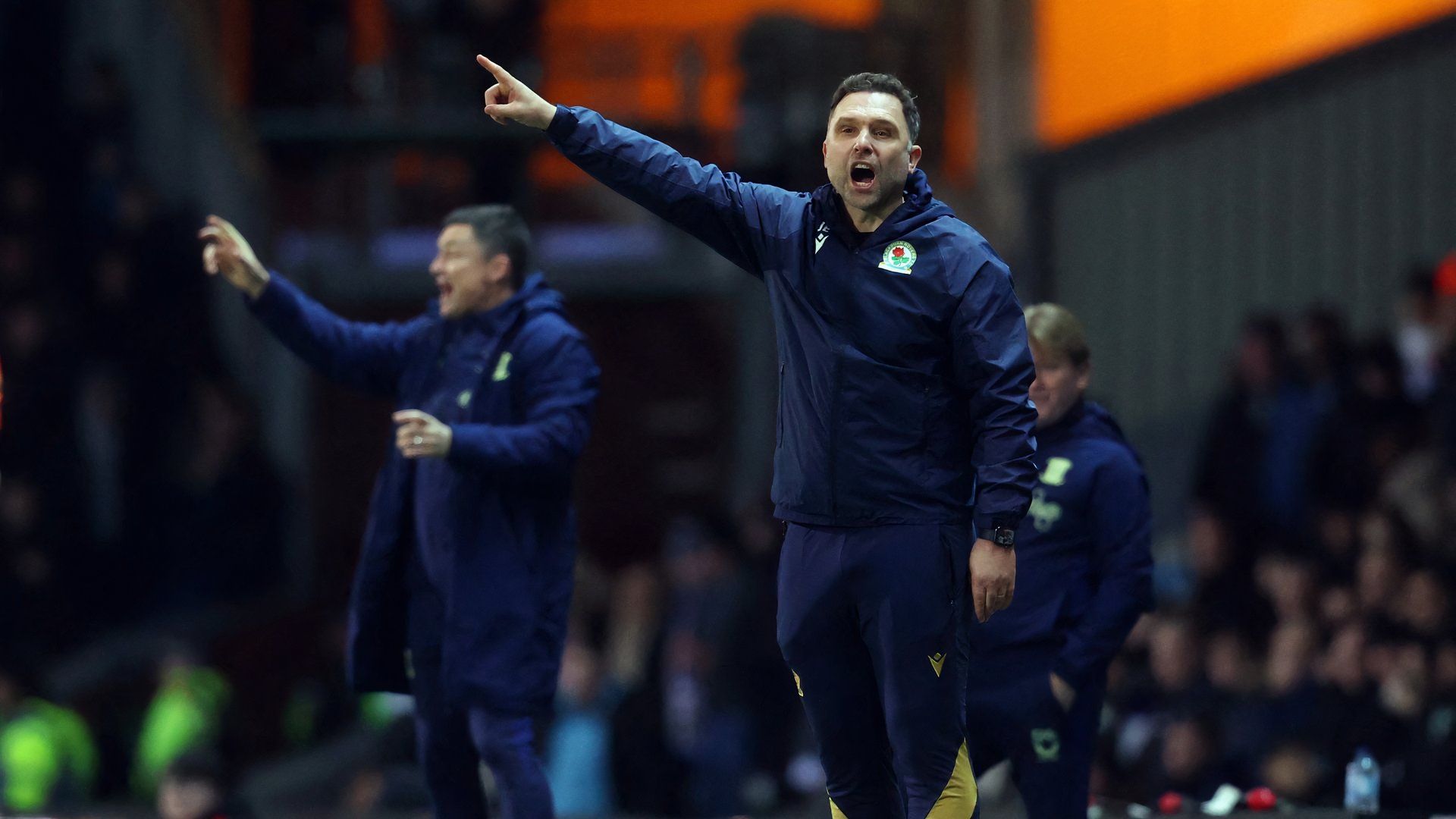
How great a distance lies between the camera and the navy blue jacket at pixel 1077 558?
5258mm

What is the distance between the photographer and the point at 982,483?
4.31 meters

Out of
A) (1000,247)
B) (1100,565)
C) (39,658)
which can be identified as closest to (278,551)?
(39,658)

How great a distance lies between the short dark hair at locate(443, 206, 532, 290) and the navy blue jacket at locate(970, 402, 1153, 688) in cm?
158

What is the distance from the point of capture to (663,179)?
4.45m

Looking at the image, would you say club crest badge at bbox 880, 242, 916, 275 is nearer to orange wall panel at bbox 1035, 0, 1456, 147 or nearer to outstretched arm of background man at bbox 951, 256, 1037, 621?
outstretched arm of background man at bbox 951, 256, 1037, 621

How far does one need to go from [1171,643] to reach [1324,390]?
6.39 ft

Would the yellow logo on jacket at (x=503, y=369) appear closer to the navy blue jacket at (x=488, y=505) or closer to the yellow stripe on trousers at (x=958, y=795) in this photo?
the navy blue jacket at (x=488, y=505)

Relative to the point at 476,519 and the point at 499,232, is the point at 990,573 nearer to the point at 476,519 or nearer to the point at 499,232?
the point at 476,519

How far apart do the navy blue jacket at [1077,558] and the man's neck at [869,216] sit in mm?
1201

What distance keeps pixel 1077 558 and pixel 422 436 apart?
1.79 meters

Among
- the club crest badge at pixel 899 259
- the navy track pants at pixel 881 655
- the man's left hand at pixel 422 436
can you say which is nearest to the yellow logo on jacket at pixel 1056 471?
the navy track pants at pixel 881 655

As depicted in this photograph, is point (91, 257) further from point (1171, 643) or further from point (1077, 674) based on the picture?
point (1077, 674)

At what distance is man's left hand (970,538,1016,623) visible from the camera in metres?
4.30

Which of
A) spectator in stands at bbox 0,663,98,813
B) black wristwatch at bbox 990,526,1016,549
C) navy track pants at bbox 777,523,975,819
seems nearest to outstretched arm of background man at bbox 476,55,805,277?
navy track pants at bbox 777,523,975,819
